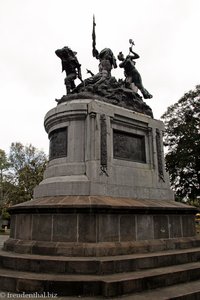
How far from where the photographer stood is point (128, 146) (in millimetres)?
10609

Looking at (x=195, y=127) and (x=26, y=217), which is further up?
(x=195, y=127)

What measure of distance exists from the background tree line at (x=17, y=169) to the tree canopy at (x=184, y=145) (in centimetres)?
1609

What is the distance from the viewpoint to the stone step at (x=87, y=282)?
208 inches

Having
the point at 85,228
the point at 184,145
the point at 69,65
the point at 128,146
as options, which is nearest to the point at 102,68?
the point at 69,65

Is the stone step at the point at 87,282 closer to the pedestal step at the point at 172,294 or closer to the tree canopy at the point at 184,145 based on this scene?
the pedestal step at the point at 172,294

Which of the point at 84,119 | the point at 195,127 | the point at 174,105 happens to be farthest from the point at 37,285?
the point at 174,105

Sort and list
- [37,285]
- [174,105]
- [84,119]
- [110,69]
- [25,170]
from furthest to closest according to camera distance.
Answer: [25,170], [174,105], [110,69], [84,119], [37,285]

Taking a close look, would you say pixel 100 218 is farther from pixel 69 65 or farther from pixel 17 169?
pixel 17 169

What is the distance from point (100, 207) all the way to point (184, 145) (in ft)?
72.4

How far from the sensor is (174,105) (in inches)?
1219

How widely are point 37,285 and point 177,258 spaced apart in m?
3.98

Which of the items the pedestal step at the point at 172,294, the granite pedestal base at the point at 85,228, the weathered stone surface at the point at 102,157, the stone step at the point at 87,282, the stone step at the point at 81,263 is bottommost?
the pedestal step at the point at 172,294

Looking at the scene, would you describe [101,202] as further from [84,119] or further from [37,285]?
[84,119]

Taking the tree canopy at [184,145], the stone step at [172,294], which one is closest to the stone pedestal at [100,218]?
the stone step at [172,294]
